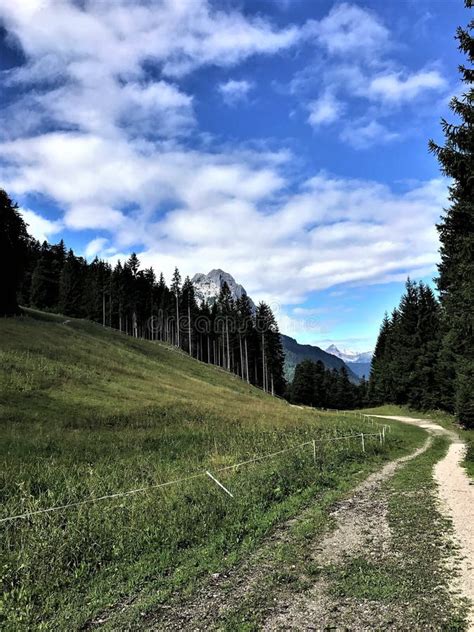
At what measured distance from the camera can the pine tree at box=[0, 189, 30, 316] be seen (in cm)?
5528

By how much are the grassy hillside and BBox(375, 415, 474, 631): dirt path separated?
3815 millimetres

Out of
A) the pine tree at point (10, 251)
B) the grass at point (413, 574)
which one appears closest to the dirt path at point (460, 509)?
the grass at point (413, 574)

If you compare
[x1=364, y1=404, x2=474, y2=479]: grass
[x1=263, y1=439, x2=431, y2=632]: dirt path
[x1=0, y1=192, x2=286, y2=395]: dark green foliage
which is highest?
[x1=0, y1=192, x2=286, y2=395]: dark green foliage

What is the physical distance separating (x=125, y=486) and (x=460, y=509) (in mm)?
10094

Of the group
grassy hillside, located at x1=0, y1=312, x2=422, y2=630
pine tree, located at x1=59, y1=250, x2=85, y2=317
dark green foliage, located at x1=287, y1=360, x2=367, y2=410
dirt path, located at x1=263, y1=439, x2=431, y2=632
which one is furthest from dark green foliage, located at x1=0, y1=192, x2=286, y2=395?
dirt path, located at x1=263, y1=439, x2=431, y2=632

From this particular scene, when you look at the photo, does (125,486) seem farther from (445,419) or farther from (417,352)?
(417,352)

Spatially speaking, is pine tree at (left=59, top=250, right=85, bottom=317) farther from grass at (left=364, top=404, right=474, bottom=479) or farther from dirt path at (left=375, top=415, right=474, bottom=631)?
dirt path at (left=375, top=415, right=474, bottom=631)

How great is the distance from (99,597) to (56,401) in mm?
20401

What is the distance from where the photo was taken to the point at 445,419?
54.0 meters

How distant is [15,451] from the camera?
16.5 meters

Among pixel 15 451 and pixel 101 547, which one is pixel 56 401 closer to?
pixel 15 451

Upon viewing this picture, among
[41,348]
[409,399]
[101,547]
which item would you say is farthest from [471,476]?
[409,399]

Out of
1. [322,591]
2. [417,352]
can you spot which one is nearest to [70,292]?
[417,352]

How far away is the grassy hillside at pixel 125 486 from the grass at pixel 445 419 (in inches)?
181
